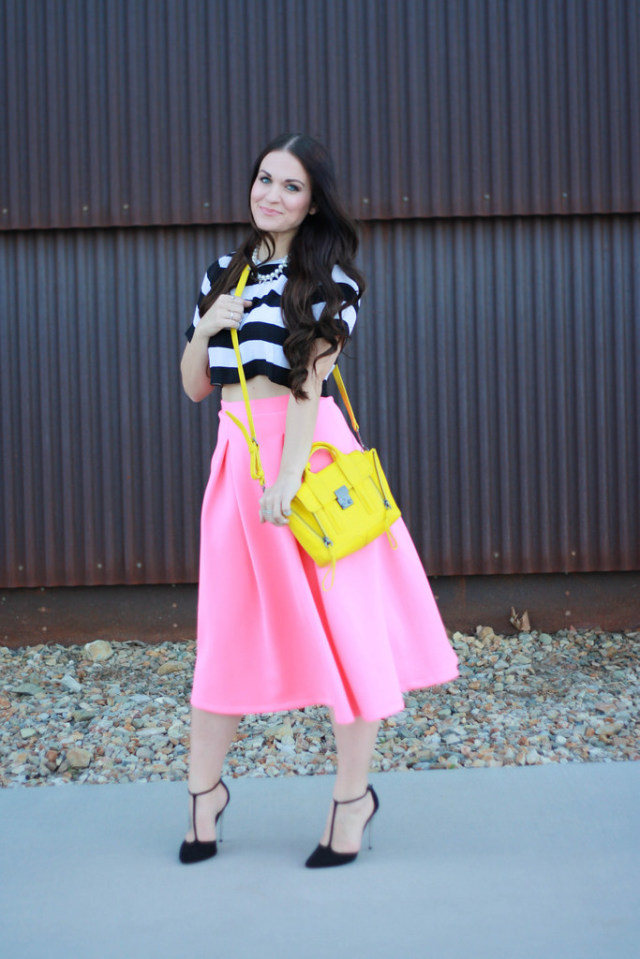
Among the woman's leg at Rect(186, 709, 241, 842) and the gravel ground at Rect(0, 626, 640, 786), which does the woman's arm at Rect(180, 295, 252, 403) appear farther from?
the gravel ground at Rect(0, 626, 640, 786)

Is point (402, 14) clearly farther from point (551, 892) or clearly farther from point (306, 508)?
point (551, 892)

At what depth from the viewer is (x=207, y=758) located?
7.55 ft

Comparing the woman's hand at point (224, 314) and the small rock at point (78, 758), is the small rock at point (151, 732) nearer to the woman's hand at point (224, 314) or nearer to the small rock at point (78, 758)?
the small rock at point (78, 758)

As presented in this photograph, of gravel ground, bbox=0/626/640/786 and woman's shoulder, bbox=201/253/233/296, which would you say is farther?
gravel ground, bbox=0/626/640/786

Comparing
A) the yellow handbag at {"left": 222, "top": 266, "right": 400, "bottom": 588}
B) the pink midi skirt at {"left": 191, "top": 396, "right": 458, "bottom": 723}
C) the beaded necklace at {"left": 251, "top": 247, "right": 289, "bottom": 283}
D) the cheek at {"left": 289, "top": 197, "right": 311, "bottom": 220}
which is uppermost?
the cheek at {"left": 289, "top": 197, "right": 311, "bottom": 220}

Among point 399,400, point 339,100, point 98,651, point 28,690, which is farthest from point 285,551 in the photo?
point 339,100

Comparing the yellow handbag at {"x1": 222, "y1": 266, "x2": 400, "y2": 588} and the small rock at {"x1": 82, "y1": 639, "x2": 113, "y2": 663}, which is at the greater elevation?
the yellow handbag at {"x1": 222, "y1": 266, "x2": 400, "y2": 588}

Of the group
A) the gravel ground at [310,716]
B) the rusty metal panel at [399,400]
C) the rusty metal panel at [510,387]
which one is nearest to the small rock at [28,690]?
the gravel ground at [310,716]

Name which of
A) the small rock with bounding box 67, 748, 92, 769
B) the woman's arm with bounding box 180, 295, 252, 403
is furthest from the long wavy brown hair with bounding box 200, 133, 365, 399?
the small rock with bounding box 67, 748, 92, 769

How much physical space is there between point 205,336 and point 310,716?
2.14m

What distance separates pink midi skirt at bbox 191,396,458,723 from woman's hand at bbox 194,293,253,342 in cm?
19

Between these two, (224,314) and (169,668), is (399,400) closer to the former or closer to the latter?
Result: (169,668)

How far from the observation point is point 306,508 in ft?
7.02

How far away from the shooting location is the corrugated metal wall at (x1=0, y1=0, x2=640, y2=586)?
187 inches
